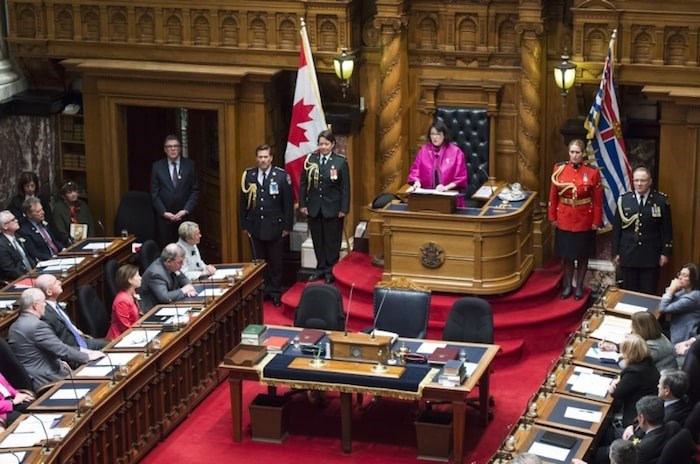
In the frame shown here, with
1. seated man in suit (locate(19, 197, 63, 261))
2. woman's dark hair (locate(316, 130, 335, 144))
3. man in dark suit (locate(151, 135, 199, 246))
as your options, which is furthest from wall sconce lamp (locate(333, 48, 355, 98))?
seated man in suit (locate(19, 197, 63, 261))

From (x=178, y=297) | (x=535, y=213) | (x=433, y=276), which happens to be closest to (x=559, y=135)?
(x=535, y=213)

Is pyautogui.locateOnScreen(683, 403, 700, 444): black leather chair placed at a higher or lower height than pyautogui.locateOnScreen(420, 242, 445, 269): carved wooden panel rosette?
lower

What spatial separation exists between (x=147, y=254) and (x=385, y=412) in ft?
10.6

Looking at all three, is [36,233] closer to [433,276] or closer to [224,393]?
[224,393]

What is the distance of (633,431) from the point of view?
10578mm

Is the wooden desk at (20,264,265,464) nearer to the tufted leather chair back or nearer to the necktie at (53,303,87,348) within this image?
the necktie at (53,303,87,348)

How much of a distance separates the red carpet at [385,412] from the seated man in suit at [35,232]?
2.31m

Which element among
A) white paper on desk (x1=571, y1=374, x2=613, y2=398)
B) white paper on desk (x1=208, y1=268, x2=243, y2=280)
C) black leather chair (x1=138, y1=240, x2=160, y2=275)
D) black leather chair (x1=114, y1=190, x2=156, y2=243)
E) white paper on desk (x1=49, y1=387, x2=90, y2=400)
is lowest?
white paper on desk (x1=571, y1=374, x2=613, y2=398)

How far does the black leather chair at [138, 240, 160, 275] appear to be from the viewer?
47.8ft

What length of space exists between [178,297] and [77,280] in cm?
139

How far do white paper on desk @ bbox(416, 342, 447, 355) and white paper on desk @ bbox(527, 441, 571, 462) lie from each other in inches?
78.5

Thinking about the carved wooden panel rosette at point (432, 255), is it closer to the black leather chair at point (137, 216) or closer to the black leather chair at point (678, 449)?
the black leather chair at point (137, 216)

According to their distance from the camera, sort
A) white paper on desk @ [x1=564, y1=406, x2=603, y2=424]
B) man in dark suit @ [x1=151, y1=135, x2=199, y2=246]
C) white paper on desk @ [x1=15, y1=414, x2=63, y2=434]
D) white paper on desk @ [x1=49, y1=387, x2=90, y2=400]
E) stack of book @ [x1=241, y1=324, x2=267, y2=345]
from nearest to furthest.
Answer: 1. white paper on desk @ [x1=15, y1=414, x2=63, y2=434]
2. white paper on desk @ [x1=564, y1=406, x2=603, y2=424]
3. white paper on desk @ [x1=49, y1=387, x2=90, y2=400]
4. stack of book @ [x1=241, y1=324, x2=267, y2=345]
5. man in dark suit @ [x1=151, y1=135, x2=199, y2=246]

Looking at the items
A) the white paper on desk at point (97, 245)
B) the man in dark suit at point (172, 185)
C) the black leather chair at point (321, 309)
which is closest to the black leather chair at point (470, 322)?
the black leather chair at point (321, 309)
